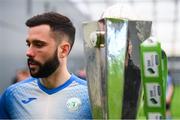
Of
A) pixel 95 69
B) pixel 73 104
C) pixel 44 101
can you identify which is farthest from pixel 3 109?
pixel 95 69

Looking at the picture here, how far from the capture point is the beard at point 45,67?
1.86 m

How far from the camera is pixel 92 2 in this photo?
17.7 m

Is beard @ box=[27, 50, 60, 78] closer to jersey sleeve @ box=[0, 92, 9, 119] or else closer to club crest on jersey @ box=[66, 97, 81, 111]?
club crest on jersey @ box=[66, 97, 81, 111]

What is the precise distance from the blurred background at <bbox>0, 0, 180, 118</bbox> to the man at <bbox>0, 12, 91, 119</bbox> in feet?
0.51

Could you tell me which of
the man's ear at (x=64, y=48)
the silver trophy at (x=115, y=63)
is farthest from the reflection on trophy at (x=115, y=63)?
the man's ear at (x=64, y=48)

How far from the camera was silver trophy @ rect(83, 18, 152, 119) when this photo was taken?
1.29 m

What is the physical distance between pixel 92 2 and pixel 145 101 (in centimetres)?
1653

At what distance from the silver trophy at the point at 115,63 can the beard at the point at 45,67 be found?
1.71ft

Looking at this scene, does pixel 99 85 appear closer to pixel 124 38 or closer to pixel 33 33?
pixel 124 38

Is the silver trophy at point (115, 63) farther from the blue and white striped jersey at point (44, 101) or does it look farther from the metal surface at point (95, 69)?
the blue and white striped jersey at point (44, 101)

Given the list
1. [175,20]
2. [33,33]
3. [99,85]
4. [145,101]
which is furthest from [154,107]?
[175,20]

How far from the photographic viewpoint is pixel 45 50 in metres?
1.86

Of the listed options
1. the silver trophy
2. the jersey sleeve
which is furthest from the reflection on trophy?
the jersey sleeve

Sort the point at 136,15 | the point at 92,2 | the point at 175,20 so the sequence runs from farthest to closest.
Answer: the point at 175,20 < the point at 92,2 < the point at 136,15
